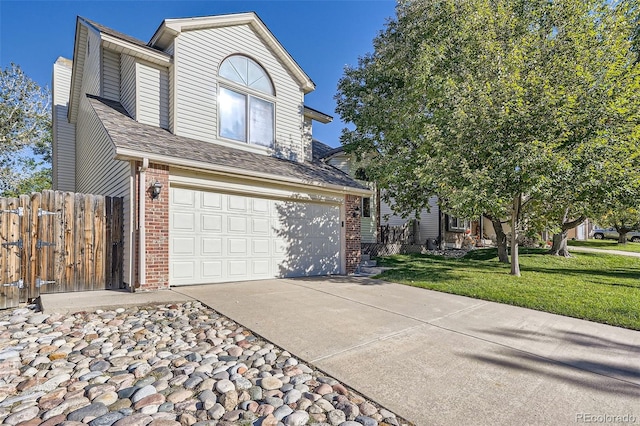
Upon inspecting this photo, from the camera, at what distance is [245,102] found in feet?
30.5

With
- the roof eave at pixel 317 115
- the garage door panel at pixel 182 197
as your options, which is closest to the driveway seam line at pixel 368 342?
the garage door panel at pixel 182 197

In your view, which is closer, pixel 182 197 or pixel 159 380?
pixel 159 380

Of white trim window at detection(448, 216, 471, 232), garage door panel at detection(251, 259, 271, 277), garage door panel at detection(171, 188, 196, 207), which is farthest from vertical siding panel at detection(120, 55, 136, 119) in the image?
white trim window at detection(448, 216, 471, 232)

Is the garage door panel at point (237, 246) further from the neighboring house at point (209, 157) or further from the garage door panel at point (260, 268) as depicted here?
the garage door panel at point (260, 268)

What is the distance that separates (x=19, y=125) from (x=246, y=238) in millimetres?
17783

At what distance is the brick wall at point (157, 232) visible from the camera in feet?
20.1

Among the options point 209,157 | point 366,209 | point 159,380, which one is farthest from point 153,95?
point 366,209

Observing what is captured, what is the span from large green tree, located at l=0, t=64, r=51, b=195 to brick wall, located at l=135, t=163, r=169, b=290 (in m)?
16.5

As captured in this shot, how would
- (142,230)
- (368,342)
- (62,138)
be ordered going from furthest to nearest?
(62,138) → (142,230) → (368,342)

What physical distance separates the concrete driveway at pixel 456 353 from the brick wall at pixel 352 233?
3.38 m

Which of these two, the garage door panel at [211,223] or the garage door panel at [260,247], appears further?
the garage door panel at [260,247]

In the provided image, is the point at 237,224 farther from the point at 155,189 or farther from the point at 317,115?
the point at 317,115

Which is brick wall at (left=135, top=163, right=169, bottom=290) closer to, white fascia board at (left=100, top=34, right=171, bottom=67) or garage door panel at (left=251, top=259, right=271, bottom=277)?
garage door panel at (left=251, top=259, right=271, bottom=277)

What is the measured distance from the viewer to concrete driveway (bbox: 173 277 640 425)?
260cm
